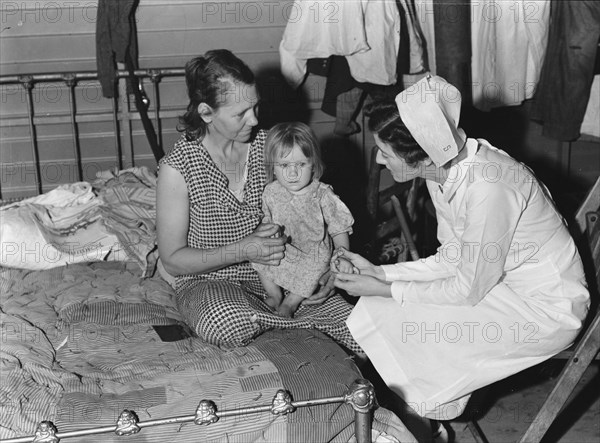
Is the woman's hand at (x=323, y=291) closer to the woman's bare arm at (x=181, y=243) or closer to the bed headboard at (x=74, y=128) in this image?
the woman's bare arm at (x=181, y=243)

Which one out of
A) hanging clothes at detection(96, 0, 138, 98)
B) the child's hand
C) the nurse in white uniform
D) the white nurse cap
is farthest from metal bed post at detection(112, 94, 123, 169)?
the white nurse cap

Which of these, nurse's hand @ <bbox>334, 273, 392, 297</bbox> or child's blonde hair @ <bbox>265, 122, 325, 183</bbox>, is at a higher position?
child's blonde hair @ <bbox>265, 122, 325, 183</bbox>

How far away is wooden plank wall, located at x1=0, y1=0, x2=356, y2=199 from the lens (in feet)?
16.2

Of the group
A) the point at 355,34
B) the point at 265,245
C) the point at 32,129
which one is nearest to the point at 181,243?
the point at 265,245

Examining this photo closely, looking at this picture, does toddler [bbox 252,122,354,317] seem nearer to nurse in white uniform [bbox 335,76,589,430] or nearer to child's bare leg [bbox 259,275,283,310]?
child's bare leg [bbox 259,275,283,310]

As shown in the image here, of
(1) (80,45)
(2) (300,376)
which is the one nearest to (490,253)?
(2) (300,376)

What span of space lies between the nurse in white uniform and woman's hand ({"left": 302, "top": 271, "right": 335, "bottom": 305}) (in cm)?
36

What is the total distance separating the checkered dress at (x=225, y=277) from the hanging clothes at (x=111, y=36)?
1.77m

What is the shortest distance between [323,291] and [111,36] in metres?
2.38

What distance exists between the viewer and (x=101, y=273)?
367 centimetres

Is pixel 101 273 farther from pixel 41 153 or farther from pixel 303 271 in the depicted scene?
pixel 41 153

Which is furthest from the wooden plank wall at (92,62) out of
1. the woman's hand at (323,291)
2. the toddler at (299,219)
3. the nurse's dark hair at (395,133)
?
the nurse's dark hair at (395,133)

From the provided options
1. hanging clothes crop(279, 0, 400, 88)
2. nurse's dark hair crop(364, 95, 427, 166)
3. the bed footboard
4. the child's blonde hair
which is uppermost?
hanging clothes crop(279, 0, 400, 88)

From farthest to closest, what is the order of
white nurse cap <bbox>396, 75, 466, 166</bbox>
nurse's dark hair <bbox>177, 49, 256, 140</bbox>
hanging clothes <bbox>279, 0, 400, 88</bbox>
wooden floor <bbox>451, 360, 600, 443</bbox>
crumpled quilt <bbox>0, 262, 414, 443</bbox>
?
hanging clothes <bbox>279, 0, 400, 88</bbox>, wooden floor <bbox>451, 360, 600, 443</bbox>, nurse's dark hair <bbox>177, 49, 256, 140</bbox>, white nurse cap <bbox>396, 75, 466, 166</bbox>, crumpled quilt <bbox>0, 262, 414, 443</bbox>
